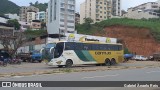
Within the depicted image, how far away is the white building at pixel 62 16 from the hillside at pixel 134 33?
15.5m

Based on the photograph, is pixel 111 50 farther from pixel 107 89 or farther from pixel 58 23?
pixel 58 23

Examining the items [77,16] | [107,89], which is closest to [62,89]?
[107,89]

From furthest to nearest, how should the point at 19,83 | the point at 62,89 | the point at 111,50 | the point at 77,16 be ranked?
the point at 77,16 < the point at 111,50 < the point at 62,89 < the point at 19,83

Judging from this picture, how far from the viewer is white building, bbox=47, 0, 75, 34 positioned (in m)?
112

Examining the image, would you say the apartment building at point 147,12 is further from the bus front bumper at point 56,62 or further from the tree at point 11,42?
the bus front bumper at point 56,62

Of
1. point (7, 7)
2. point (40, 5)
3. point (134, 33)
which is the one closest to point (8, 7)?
point (7, 7)

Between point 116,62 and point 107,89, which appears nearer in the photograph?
point 107,89

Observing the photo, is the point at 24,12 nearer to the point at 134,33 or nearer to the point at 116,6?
the point at 116,6

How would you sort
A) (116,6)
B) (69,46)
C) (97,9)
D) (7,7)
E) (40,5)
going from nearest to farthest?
(69,46), (97,9), (116,6), (7,7), (40,5)

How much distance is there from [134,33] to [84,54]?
59.1 meters

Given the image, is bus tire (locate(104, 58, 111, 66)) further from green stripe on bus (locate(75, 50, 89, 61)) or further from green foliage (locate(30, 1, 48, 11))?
green foliage (locate(30, 1, 48, 11))

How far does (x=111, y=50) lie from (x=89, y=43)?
3604 millimetres

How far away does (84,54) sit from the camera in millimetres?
34438

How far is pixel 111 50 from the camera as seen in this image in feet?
123
